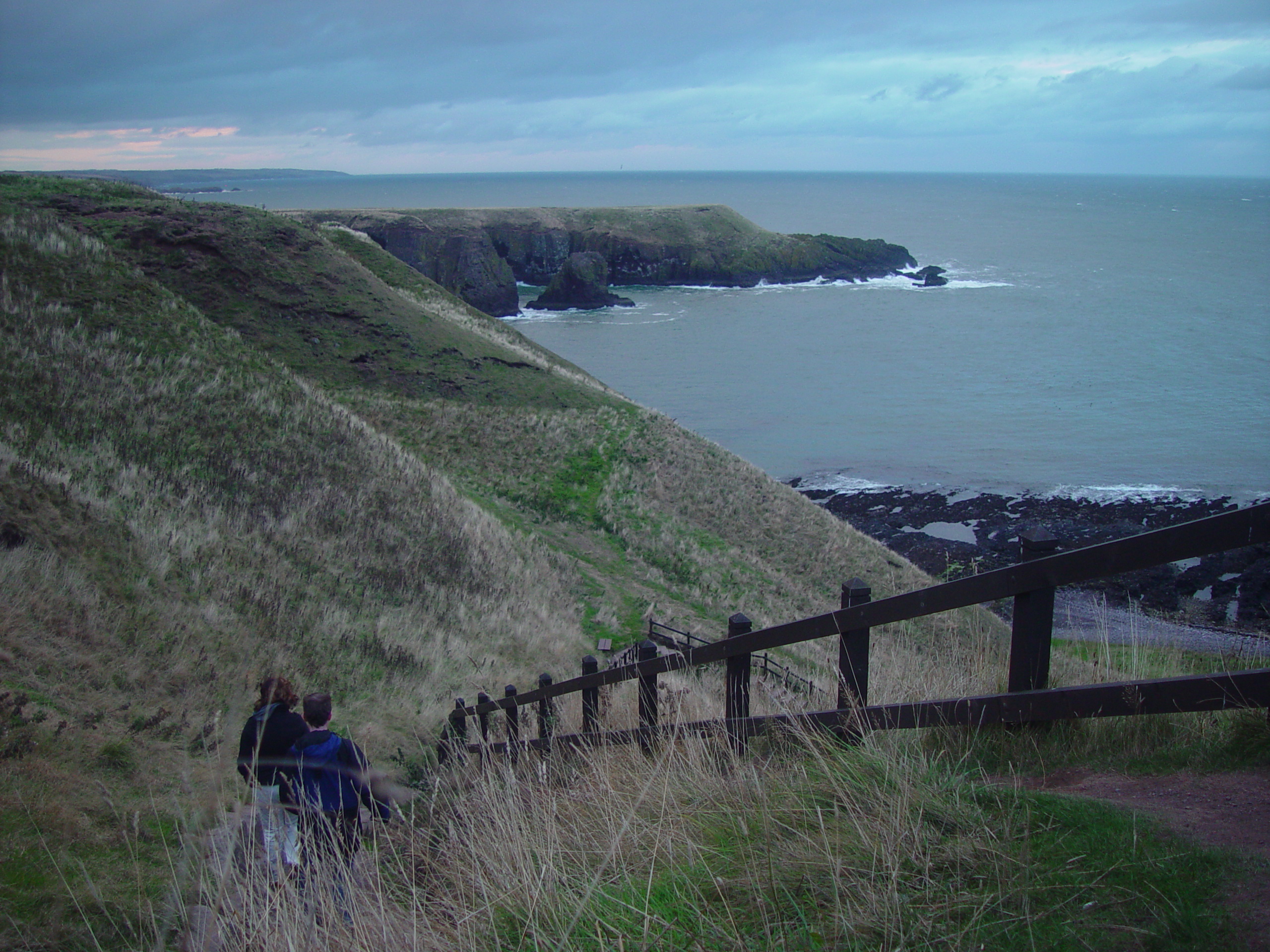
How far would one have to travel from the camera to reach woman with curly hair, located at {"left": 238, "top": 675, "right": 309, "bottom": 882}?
405 cm

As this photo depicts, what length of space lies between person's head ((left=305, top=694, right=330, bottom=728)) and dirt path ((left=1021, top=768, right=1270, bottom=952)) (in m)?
3.53

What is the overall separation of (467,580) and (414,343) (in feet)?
56.4

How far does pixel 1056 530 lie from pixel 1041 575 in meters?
33.7

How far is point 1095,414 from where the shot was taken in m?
48.8

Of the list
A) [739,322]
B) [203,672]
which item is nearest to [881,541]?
[203,672]

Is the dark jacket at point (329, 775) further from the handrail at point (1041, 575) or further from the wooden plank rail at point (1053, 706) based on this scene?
the handrail at point (1041, 575)

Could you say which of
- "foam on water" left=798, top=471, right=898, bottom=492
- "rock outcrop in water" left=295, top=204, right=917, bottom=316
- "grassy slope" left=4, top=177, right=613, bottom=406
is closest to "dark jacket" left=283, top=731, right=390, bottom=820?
"grassy slope" left=4, top=177, right=613, bottom=406

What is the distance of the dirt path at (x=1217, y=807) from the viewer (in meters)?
2.31

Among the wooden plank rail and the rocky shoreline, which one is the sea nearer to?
the rocky shoreline

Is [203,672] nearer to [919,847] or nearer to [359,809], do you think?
[359,809]

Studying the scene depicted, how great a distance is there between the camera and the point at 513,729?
7035mm

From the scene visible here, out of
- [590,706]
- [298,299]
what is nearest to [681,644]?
[590,706]

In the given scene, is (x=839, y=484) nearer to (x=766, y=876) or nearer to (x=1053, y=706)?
(x=1053, y=706)

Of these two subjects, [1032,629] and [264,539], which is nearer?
[1032,629]
